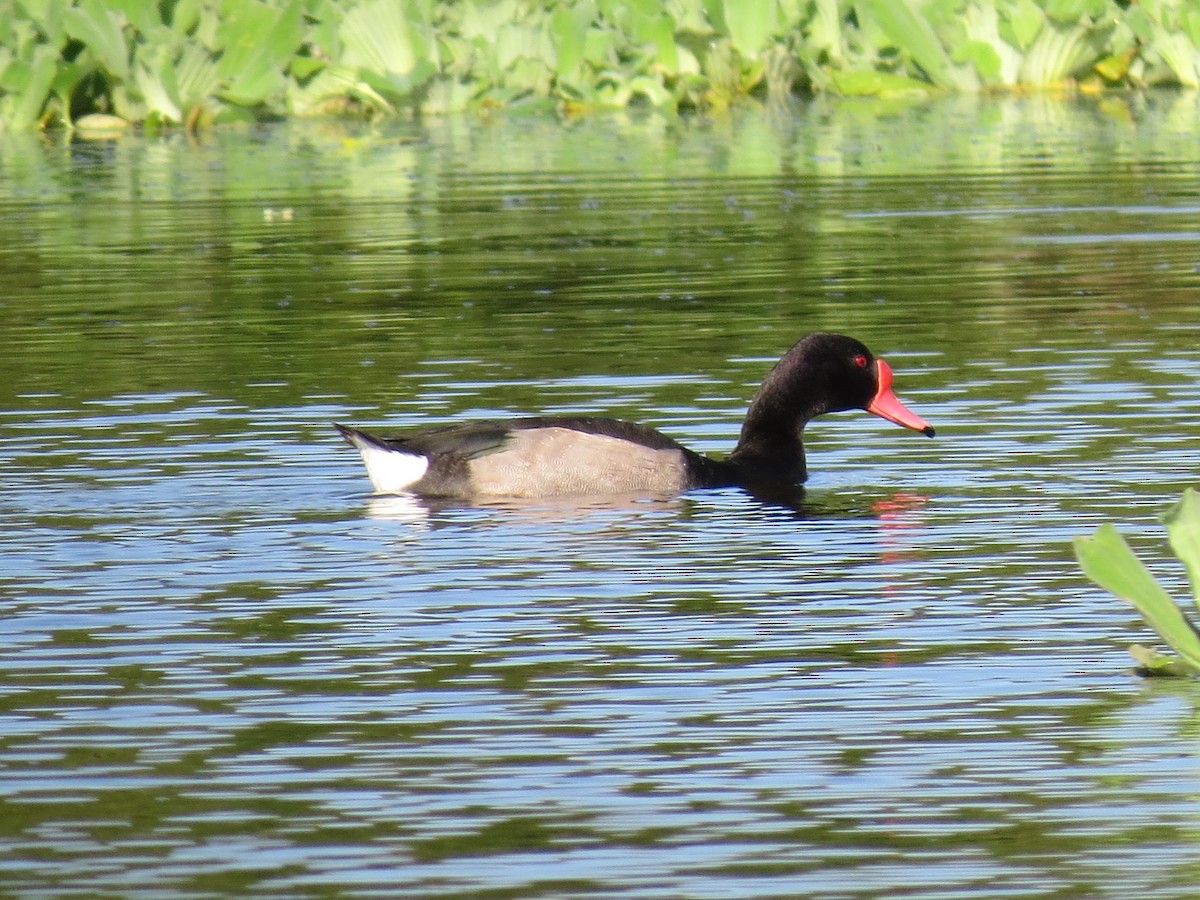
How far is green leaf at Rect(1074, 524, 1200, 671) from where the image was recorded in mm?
6176

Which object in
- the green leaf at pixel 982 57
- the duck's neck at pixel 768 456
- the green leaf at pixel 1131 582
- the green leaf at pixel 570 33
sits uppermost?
the green leaf at pixel 570 33

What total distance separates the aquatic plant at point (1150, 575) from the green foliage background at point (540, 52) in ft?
81.1

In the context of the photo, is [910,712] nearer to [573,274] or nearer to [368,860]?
[368,860]

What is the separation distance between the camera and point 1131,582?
6258mm

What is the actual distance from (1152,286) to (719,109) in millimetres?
17662

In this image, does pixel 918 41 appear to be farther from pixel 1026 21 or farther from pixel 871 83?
pixel 1026 21

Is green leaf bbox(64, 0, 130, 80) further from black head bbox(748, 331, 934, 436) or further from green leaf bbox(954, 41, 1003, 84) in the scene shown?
black head bbox(748, 331, 934, 436)

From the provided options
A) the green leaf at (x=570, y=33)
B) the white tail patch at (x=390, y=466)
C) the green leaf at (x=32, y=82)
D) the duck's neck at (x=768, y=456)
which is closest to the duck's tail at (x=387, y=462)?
the white tail patch at (x=390, y=466)

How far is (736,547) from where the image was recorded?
912 cm

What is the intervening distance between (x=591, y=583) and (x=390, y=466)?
1.88 metres

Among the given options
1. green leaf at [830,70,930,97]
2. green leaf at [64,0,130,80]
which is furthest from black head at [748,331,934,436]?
green leaf at [830,70,930,97]

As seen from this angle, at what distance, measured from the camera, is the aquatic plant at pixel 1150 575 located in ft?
20.3

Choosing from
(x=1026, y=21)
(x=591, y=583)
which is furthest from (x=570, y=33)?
(x=591, y=583)

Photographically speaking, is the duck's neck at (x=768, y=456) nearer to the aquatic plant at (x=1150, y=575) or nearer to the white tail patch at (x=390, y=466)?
the white tail patch at (x=390, y=466)
